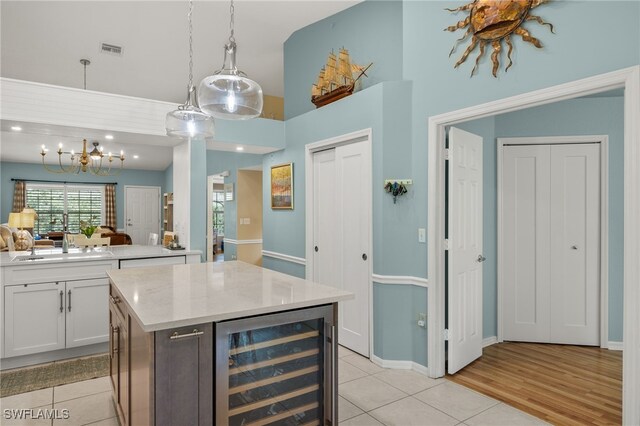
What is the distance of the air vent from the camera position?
4.71 metres

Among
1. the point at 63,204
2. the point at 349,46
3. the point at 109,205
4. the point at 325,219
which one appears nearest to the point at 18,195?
the point at 63,204

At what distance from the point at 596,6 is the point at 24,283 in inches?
182

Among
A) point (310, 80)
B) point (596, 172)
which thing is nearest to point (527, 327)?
point (596, 172)

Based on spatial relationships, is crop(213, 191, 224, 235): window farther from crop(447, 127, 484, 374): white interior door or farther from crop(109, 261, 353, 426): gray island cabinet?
crop(109, 261, 353, 426): gray island cabinet

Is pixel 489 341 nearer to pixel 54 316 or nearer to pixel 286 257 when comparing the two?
pixel 286 257

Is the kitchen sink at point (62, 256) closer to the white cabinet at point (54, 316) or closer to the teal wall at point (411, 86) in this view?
the white cabinet at point (54, 316)

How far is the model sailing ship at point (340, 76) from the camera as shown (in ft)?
12.3

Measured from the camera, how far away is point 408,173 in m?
3.19

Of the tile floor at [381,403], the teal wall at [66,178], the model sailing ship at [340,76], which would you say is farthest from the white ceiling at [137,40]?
the teal wall at [66,178]

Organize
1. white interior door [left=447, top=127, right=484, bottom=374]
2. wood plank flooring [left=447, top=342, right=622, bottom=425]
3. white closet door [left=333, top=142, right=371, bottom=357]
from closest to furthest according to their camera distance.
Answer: wood plank flooring [left=447, top=342, right=622, bottom=425] < white interior door [left=447, top=127, right=484, bottom=374] < white closet door [left=333, top=142, right=371, bottom=357]

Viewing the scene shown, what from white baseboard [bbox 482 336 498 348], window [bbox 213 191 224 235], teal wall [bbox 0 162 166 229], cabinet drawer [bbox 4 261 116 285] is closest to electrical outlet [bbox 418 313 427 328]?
white baseboard [bbox 482 336 498 348]

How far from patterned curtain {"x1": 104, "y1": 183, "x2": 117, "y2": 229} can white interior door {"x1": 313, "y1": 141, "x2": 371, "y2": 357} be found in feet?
28.6

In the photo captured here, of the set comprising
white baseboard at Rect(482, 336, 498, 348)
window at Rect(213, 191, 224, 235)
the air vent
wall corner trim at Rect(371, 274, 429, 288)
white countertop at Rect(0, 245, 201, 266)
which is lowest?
white baseboard at Rect(482, 336, 498, 348)

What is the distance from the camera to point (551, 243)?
3.92m
